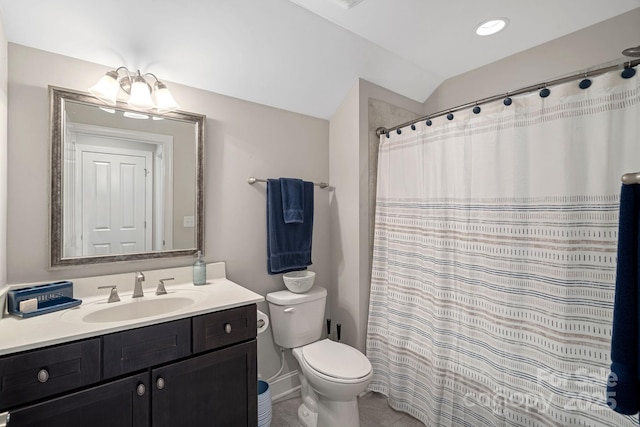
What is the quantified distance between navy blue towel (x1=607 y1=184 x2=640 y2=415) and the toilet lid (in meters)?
1.06

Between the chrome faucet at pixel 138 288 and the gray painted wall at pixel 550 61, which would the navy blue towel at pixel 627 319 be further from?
the chrome faucet at pixel 138 288

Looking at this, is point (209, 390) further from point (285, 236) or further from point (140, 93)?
point (140, 93)

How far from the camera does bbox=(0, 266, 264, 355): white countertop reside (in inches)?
39.9


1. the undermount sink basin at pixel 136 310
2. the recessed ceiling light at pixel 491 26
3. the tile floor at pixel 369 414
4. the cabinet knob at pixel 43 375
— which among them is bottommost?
the tile floor at pixel 369 414

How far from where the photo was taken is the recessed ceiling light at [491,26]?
68.1 inches

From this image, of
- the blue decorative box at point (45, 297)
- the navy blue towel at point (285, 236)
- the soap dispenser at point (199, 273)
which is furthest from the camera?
the navy blue towel at point (285, 236)

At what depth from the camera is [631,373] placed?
2.63 feet

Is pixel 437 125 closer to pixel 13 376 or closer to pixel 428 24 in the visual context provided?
pixel 428 24

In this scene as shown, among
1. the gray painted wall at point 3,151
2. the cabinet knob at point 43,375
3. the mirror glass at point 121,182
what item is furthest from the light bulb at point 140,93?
the cabinet knob at point 43,375

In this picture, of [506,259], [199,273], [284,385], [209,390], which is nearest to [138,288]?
[199,273]

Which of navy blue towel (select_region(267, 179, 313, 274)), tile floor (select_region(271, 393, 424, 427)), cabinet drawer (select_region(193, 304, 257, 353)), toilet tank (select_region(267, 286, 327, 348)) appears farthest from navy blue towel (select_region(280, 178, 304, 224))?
tile floor (select_region(271, 393, 424, 427))

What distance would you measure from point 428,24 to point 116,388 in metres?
2.40

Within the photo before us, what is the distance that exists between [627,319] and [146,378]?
165cm

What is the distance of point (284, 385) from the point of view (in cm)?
216
